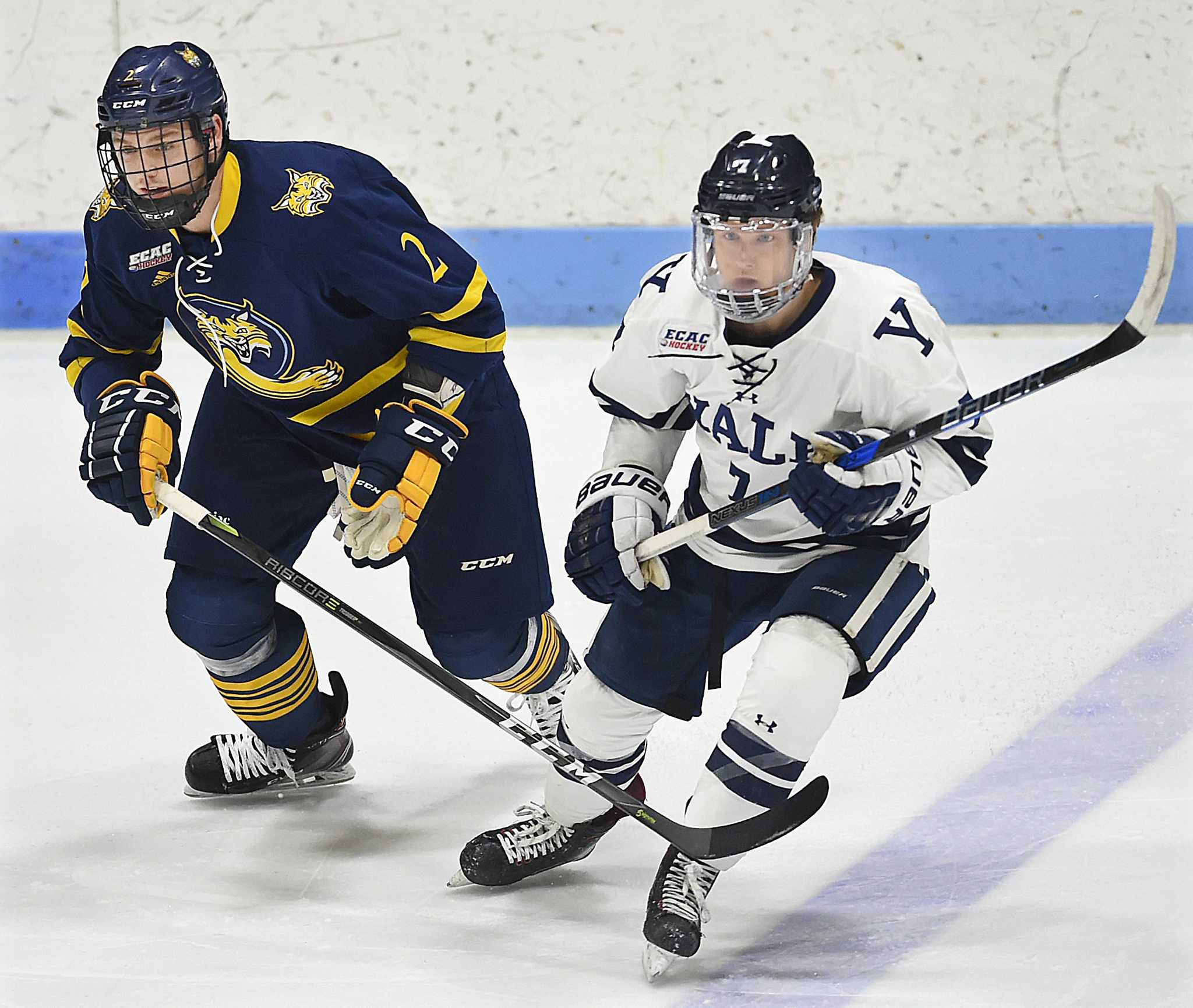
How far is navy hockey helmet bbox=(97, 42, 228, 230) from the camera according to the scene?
1.87 m

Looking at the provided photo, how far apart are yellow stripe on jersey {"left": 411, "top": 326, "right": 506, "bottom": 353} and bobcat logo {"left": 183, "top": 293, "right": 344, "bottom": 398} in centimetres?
13

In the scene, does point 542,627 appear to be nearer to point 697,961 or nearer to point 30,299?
point 697,961

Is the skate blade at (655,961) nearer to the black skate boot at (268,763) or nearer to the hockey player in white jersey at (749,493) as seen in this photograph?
the hockey player in white jersey at (749,493)

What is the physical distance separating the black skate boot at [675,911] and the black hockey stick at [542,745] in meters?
0.04

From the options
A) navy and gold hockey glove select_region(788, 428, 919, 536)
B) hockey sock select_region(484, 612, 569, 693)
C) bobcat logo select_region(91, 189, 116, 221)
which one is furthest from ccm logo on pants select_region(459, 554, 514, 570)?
bobcat logo select_region(91, 189, 116, 221)

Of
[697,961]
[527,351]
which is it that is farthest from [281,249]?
[527,351]

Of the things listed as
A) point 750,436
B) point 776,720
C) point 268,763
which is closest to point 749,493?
point 750,436

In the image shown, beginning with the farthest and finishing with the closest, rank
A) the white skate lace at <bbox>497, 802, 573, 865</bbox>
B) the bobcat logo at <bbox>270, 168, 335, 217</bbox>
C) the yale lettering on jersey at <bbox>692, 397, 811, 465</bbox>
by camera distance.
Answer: the white skate lace at <bbox>497, 802, 573, 865</bbox> < the bobcat logo at <bbox>270, 168, 335, 217</bbox> < the yale lettering on jersey at <bbox>692, 397, 811, 465</bbox>

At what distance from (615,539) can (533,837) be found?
45cm

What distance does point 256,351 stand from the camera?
2055 millimetres

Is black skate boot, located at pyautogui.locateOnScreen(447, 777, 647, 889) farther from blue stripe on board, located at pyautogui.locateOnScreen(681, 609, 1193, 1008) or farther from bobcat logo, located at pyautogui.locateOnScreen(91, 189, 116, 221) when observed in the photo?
bobcat logo, located at pyautogui.locateOnScreen(91, 189, 116, 221)

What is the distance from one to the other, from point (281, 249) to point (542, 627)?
2.33ft

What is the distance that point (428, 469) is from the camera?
202 cm

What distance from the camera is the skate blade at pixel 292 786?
239cm
